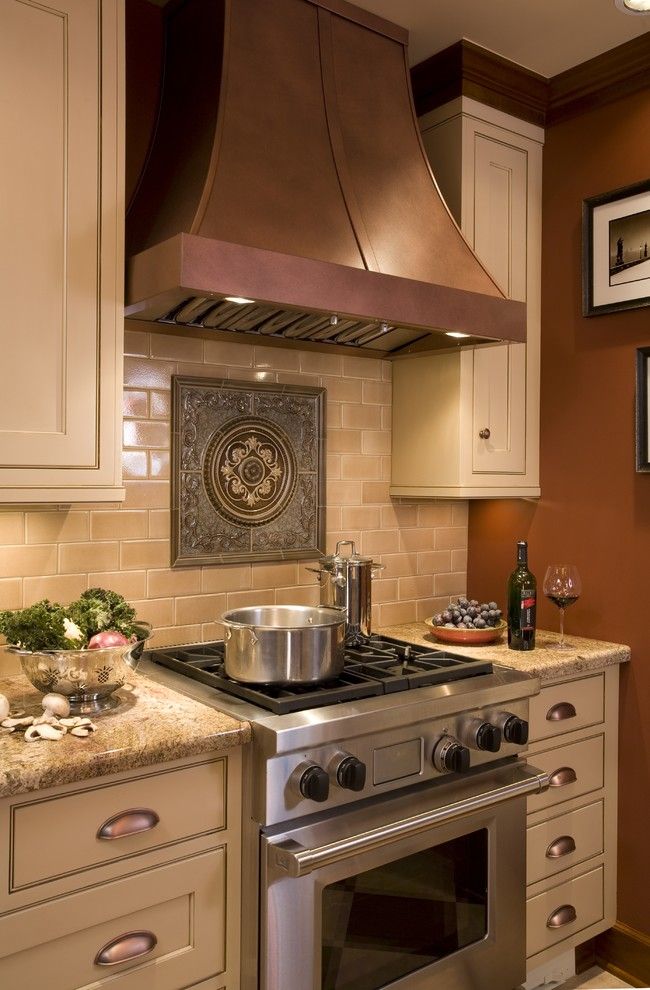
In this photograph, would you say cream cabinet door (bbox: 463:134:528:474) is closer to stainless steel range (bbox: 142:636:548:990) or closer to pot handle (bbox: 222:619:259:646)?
stainless steel range (bbox: 142:636:548:990)

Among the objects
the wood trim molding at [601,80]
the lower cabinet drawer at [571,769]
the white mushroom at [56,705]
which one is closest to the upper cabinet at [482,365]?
the wood trim molding at [601,80]

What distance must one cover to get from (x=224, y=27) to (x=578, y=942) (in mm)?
2669

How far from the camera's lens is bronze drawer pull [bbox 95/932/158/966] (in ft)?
5.01

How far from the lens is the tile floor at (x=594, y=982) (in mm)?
2443

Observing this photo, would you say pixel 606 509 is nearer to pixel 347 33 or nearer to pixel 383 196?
pixel 383 196

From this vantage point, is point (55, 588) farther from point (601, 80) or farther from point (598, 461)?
point (601, 80)

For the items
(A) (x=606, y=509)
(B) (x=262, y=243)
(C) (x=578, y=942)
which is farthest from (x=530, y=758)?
(B) (x=262, y=243)

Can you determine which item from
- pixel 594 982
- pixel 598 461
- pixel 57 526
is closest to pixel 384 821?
pixel 57 526

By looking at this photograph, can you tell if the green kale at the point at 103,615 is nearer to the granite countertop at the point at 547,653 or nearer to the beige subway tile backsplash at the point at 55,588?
the beige subway tile backsplash at the point at 55,588

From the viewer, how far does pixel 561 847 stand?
2.38 metres

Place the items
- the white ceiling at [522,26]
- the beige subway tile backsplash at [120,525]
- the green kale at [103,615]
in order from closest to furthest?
1. the green kale at [103,615]
2. the beige subway tile backsplash at [120,525]
3. the white ceiling at [522,26]

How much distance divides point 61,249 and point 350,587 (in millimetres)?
1157

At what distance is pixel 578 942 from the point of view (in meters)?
2.43

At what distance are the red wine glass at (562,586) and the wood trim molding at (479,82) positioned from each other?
1.48 meters
